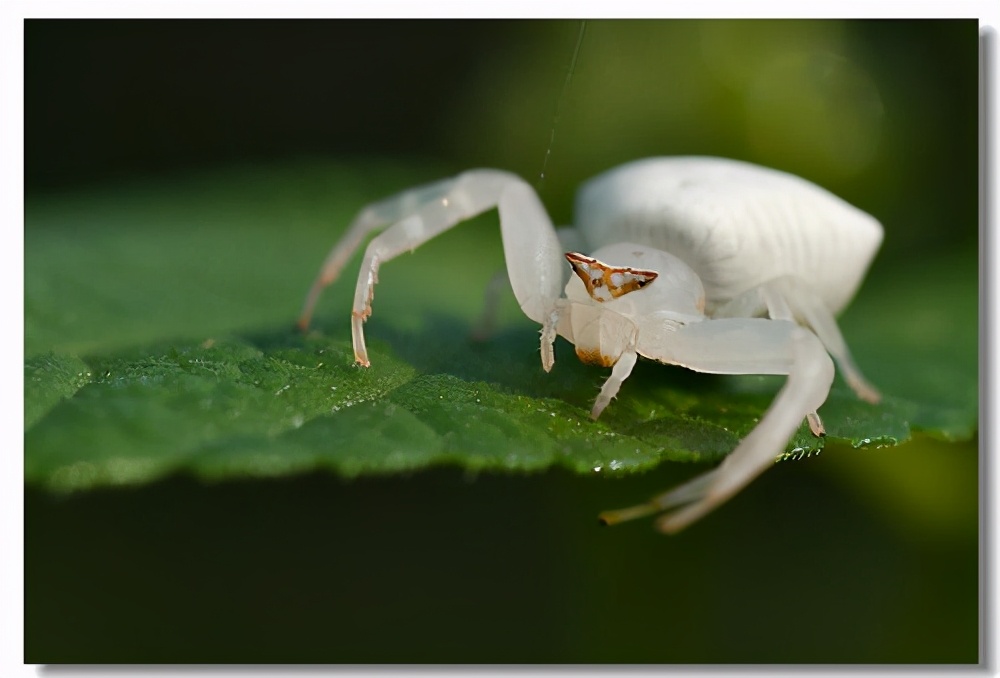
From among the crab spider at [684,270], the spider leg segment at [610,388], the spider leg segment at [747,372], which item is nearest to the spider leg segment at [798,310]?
the crab spider at [684,270]

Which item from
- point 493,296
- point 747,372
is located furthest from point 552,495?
point 747,372

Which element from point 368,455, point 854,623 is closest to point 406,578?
point 854,623

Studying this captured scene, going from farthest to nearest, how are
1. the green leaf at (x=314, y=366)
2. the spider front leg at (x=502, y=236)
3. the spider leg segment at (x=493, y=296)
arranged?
the spider leg segment at (x=493, y=296), the spider front leg at (x=502, y=236), the green leaf at (x=314, y=366)

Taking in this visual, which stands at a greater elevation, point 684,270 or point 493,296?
point 684,270

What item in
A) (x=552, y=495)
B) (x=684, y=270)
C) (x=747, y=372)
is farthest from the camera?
(x=552, y=495)

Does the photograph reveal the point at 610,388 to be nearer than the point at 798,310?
Yes

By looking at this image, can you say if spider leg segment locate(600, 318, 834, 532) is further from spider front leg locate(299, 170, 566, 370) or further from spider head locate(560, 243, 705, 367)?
spider front leg locate(299, 170, 566, 370)

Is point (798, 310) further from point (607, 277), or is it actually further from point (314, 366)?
point (314, 366)

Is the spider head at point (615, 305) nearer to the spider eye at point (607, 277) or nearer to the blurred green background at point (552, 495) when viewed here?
A: the spider eye at point (607, 277)
